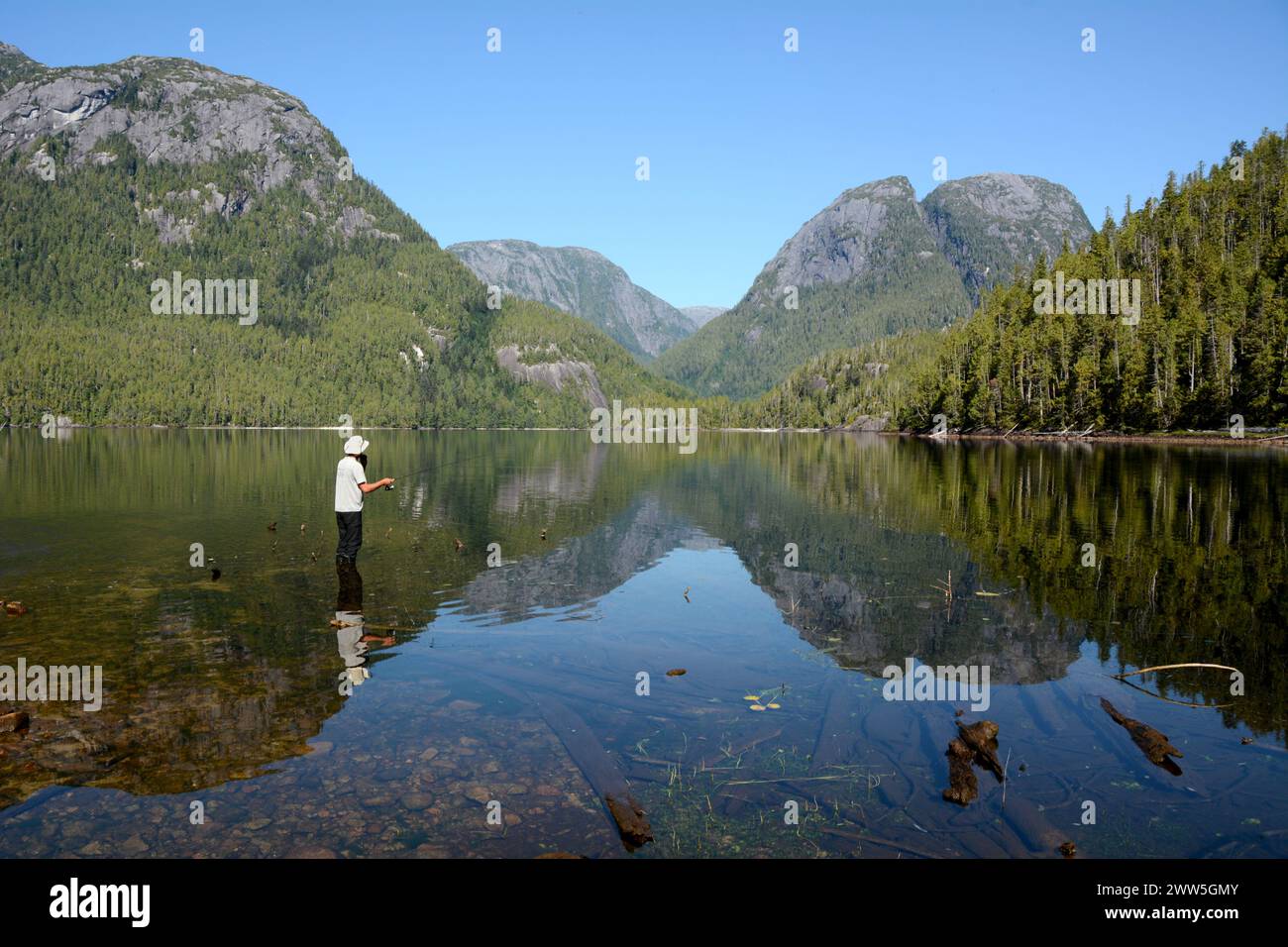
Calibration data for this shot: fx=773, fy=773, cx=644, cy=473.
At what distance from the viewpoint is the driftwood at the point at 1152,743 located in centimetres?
1048

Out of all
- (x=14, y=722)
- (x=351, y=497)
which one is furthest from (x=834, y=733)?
(x=351, y=497)

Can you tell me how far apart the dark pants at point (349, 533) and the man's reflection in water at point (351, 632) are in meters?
0.47

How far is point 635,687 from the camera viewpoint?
13867mm

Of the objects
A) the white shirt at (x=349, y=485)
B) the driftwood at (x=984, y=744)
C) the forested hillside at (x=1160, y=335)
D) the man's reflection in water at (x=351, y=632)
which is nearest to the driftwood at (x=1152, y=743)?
the driftwood at (x=984, y=744)

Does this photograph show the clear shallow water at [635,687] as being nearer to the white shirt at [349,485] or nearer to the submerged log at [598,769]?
the submerged log at [598,769]

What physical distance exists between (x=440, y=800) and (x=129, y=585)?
17.1 m

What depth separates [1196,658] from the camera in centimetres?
1519

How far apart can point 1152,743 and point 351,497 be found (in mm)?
19207

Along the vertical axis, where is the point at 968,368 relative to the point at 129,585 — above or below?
above

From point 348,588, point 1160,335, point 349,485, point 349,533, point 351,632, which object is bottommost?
point 351,632

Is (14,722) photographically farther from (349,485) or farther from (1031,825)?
(1031,825)
